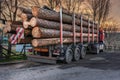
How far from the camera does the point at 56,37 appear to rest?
14766mm

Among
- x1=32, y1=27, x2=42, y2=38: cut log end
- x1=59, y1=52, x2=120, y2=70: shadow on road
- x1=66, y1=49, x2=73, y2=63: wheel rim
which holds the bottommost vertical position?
x1=59, y1=52, x2=120, y2=70: shadow on road

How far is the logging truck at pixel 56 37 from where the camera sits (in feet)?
44.4

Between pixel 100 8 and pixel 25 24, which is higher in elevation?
pixel 100 8

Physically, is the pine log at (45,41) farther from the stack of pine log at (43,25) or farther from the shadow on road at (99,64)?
the shadow on road at (99,64)

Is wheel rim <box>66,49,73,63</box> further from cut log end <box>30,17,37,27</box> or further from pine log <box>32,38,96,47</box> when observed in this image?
cut log end <box>30,17,37,27</box>

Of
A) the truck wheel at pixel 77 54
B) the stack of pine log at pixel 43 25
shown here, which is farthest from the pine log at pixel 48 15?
the truck wheel at pixel 77 54

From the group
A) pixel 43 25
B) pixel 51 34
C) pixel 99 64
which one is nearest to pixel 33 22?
pixel 43 25

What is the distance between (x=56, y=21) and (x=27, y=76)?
16.8 ft

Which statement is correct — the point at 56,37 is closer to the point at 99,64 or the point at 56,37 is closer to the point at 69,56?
the point at 69,56

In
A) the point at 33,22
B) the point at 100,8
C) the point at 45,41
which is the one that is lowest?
the point at 45,41

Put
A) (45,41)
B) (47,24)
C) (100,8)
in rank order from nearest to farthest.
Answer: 1. (45,41)
2. (47,24)
3. (100,8)

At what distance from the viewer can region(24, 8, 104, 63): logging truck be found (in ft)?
44.4

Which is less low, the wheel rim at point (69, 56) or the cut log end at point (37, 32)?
the cut log end at point (37, 32)

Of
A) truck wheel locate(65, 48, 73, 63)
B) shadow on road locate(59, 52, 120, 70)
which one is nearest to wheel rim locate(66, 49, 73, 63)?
truck wheel locate(65, 48, 73, 63)
